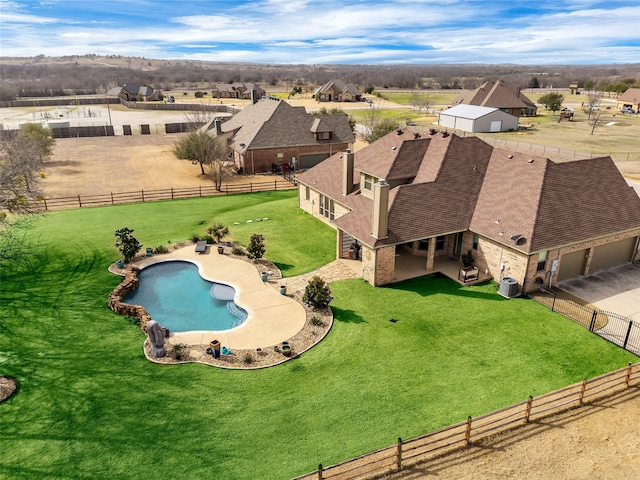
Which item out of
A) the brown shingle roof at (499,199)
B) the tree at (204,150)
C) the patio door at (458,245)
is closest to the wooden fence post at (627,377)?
the brown shingle roof at (499,199)

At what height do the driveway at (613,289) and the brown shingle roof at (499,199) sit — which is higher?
the brown shingle roof at (499,199)

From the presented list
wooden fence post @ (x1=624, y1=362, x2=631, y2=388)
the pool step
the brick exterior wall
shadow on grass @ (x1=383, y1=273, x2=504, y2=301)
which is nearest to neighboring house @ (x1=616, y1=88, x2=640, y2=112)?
the brick exterior wall

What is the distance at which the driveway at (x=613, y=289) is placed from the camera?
21516mm

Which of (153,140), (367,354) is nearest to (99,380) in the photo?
(367,354)

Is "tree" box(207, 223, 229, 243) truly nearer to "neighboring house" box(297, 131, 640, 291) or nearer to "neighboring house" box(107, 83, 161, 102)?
"neighboring house" box(297, 131, 640, 291)

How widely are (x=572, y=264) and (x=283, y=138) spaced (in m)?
35.5

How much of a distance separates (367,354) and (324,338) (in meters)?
2.22

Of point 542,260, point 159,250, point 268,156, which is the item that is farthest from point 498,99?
point 159,250

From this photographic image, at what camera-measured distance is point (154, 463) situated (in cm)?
1288

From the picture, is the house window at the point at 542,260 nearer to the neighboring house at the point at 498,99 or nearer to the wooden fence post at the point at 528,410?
the wooden fence post at the point at 528,410

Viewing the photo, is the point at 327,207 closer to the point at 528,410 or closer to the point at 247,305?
the point at 247,305

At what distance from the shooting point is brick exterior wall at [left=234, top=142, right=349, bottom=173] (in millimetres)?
50662

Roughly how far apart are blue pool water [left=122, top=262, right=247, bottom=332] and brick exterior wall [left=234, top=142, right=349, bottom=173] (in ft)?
85.1

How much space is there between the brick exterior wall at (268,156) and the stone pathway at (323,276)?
27302 mm
